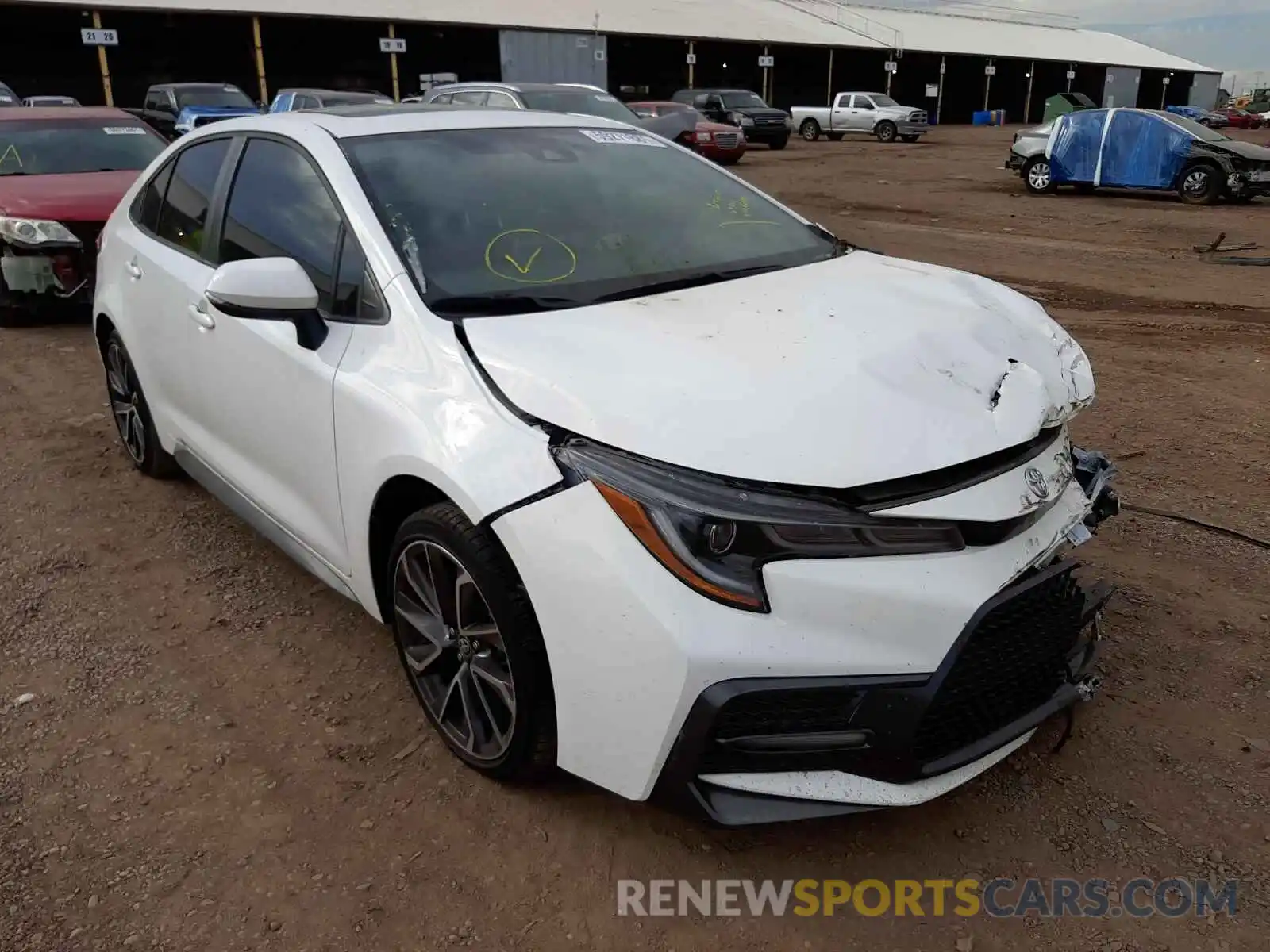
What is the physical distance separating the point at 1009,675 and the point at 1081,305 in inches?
281

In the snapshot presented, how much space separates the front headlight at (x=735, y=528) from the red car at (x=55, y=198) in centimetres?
691

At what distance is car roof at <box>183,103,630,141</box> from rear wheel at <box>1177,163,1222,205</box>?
15.1m

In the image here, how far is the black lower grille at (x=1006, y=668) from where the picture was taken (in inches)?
82.9

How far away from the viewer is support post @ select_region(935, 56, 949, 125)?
1901 inches

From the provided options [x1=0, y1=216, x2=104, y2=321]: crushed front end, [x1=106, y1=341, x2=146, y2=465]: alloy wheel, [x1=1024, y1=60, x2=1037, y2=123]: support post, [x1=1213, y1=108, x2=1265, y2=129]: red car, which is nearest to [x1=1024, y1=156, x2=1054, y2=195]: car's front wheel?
[x1=0, y1=216, x2=104, y2=321]: crushed front end

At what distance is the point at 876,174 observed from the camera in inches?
832

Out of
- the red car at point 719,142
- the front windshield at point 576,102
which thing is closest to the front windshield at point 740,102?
the red car at point 719,142

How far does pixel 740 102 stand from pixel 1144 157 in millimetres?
15220

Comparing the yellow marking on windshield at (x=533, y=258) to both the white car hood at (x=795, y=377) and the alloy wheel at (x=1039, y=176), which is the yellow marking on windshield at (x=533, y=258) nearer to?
the white car hood at (x=795, y=377)

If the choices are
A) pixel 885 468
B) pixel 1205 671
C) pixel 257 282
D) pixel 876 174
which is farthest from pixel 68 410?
pixel 876 174

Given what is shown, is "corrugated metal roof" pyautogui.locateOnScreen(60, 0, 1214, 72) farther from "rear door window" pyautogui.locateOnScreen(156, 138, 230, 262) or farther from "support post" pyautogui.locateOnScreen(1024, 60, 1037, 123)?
"rear door window" pyautogui.locateOnScreen(156, 138, 230, 262)

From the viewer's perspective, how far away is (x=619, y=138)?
3658 millimetres

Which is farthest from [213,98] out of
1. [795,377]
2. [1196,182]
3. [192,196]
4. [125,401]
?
[795,377]

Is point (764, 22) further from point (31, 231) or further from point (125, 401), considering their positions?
point (125, 401)
